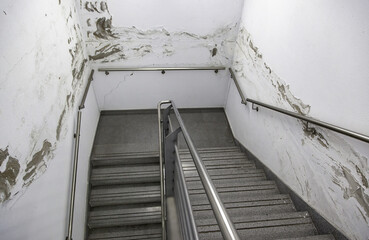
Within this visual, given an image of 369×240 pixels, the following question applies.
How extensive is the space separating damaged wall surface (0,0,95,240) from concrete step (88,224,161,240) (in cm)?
119

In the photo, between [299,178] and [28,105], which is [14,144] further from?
[299,178]

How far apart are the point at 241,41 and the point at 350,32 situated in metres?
2.26

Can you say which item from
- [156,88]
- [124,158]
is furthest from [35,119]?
[156,88]

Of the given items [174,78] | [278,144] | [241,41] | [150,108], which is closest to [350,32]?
[278,144]

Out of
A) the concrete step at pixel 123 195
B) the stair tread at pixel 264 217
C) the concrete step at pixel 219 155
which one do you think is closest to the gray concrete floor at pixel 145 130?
the concrete step at pixel 219 155

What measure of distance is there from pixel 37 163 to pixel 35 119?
0.38 meters

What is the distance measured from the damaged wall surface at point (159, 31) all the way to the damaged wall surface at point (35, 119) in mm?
733

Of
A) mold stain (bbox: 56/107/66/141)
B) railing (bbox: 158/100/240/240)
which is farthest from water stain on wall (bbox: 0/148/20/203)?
railing (bbox: 158/100/240/240)

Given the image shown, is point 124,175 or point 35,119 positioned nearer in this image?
point 35,119

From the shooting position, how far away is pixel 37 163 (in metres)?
1.95

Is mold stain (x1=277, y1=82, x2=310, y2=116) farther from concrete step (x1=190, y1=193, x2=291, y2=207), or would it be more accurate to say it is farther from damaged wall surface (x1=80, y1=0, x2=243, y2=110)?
damaged wall surface (x1=80, y1=0, x2=243, y2=110)

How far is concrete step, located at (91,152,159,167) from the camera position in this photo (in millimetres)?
3814

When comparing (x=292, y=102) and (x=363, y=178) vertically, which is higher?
(x=292, y=102)

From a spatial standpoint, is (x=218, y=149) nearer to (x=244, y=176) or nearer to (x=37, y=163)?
(x=244, y=176)
